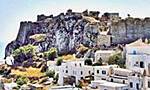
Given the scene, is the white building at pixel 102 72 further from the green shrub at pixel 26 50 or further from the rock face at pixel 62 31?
the green shrub at pixel 26 50

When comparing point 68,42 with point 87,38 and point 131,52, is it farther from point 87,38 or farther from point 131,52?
point 131,52

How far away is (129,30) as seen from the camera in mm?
41938

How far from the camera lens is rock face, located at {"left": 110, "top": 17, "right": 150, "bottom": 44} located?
4134cm

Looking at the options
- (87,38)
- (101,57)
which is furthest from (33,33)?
(101,57)

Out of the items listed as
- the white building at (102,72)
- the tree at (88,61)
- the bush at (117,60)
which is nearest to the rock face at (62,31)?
the tree at (88,61)

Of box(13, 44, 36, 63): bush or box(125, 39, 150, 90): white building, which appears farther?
box(13, 44, 36, 63): bush

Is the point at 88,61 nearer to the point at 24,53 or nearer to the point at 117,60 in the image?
the point at 117,60

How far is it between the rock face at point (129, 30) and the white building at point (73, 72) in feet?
24.0

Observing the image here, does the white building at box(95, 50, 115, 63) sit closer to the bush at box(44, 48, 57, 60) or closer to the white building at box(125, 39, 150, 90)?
the white building at box(125, 39, 150, 90)

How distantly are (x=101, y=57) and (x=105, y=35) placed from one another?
569 cm

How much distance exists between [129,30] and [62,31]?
23.4ft

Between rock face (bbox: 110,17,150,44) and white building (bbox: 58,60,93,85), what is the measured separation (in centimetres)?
733

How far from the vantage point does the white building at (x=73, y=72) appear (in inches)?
1334

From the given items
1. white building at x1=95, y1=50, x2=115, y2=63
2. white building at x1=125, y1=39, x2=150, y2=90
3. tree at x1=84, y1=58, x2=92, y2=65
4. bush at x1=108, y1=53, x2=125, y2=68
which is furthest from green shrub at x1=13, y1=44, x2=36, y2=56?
white building at x1=125, y1=39, x2=150, y2=90
